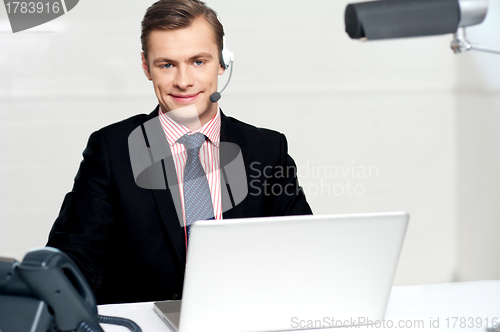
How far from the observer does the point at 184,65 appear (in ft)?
5.08

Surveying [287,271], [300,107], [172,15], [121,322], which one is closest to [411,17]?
[287,271]

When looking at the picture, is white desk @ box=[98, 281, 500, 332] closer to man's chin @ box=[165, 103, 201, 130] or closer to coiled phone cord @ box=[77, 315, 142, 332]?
coiled phone cord @ box=[77, 315, 142, 332]

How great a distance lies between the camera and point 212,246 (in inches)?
34.1

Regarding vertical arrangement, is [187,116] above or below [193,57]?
below

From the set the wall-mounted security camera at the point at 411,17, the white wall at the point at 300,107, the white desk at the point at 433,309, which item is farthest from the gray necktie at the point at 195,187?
the white wall at the point at 300,107

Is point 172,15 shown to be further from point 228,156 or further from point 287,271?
point 287,271

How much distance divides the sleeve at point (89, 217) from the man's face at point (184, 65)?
0.25 m

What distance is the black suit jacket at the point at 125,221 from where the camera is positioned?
4.78ft

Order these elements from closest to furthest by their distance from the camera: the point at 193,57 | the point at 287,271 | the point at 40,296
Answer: the point at 40,296 < the point at 287,271 < the point at 193,57

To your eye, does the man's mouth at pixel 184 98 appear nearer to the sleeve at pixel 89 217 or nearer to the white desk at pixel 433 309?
the sleeve at pixel 89 217

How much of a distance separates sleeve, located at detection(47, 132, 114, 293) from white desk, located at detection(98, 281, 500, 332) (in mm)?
247

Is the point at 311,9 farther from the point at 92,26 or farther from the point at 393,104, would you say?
the point at 92,26

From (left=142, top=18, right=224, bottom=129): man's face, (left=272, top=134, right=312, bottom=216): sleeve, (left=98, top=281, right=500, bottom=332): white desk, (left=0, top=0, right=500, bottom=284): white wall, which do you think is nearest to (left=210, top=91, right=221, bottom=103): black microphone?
(left=142, top=18, right=224, bottom=129): man's face

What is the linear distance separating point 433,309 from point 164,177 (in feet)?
2.63
